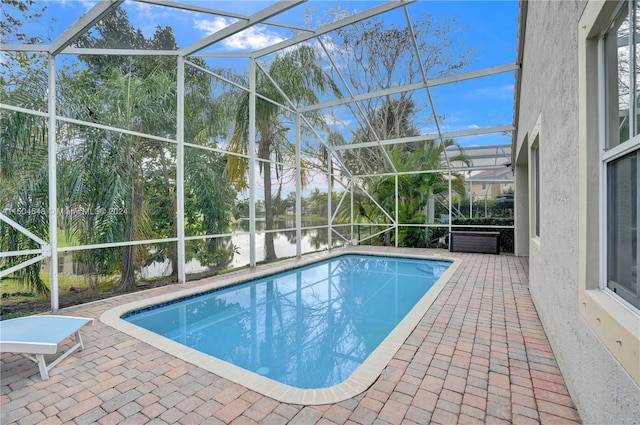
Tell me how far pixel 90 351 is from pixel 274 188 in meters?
7.12

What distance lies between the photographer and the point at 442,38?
436 inches

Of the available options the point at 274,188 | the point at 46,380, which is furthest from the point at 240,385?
the point at 274,188

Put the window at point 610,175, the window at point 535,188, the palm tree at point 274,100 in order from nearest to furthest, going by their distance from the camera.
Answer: the window at point 610,175, the window at point 535,188, the palm tree at point 274,100

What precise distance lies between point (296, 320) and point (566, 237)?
13.4 feet

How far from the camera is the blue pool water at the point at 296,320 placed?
390 centimetres

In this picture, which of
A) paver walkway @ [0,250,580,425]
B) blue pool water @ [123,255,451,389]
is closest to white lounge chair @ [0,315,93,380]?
paver walkway @ [0,250,580,425]

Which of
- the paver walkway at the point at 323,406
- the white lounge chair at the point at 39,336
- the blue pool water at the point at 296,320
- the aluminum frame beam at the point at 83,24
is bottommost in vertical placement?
the blue pool water at the point at 296,320

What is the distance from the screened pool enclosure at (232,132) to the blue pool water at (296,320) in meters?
1.38

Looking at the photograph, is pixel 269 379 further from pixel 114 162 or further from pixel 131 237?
pixel 114 162

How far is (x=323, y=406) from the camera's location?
248 centimetres

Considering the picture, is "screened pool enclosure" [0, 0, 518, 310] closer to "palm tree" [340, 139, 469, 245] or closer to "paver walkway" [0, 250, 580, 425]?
"palm tree" [340, 139, 469, 245]

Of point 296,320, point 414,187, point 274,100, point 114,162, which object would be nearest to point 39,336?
point 296,320

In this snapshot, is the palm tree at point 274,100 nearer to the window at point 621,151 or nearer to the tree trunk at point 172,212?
the tree trunk at point 172,212

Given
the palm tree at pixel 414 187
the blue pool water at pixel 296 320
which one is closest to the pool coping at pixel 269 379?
the blue pool water at pixel 296 320
